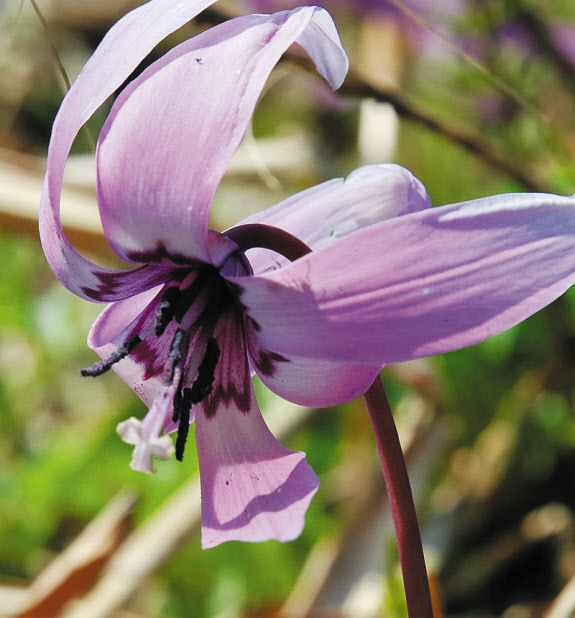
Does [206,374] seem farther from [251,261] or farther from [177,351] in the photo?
[251,261]

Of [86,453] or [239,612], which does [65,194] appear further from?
[239,612]

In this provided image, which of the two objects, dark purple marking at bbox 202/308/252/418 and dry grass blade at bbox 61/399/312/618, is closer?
dark purple marking at bbox 202/308/252/418

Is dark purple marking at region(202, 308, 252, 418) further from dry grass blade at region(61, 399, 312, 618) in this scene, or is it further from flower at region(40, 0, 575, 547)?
dry grass blade at region(61, 399, 312, 618)

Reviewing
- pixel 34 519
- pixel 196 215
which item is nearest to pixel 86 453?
pixel 34 519

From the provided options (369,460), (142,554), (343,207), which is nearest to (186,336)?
(343,207)

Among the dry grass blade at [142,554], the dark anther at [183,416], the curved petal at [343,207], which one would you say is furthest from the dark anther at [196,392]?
the dry grass blade at [142,554]

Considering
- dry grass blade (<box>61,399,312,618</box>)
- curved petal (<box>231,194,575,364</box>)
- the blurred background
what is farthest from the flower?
dry grass blade (<box>61,399,312,618</box>)
